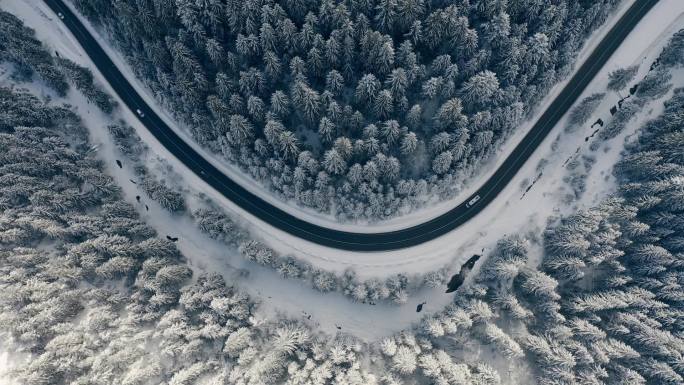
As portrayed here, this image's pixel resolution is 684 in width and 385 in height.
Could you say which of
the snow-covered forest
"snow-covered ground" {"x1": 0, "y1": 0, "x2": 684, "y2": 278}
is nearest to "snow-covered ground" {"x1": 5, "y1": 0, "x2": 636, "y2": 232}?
"snow-covered ground" {"x1": 0, "y1": 0, "x2": 684, "y2": 278}

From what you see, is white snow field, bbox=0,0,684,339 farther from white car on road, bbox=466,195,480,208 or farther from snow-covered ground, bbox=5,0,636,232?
snow-covered ground, bbox=5,0,636,232

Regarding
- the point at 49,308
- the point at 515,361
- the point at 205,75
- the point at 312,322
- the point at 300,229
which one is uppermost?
the point at 205,75

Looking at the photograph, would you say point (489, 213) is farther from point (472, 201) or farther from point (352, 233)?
point (352, 233)

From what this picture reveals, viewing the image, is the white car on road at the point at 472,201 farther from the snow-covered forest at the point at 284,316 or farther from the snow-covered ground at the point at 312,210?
the snow-covered forest at the point at 284,316

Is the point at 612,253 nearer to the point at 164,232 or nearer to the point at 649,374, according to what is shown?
the point at 649,374

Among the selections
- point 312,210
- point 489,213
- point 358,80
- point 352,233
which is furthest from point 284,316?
point 358,80

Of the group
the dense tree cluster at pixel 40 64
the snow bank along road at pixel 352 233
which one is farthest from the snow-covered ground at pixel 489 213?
the dense tree cluster at pixel 40 64

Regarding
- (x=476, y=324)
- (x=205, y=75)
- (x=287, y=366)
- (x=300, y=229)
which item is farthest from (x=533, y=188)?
(x=205, y=75)
